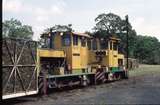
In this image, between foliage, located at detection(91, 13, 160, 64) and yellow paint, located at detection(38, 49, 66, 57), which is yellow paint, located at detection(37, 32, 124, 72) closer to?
yellow paint, located at detection(38, 49, 66, 57)

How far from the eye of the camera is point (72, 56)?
22.5m

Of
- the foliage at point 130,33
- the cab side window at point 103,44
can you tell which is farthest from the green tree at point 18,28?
the cab side window at point 103,44

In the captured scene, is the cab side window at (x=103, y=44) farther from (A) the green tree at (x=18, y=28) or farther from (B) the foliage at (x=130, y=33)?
(B) the foliage at (x=130, y=33)

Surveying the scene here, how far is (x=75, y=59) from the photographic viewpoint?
23047 mm

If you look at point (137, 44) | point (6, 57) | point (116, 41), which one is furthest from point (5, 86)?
point (137, 44)

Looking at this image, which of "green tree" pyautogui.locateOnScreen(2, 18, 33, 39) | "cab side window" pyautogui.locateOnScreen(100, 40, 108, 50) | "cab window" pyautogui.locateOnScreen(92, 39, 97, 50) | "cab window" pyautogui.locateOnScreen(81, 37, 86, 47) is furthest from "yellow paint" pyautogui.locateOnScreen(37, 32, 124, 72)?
"green tree" pyautogui.locateOnScreen(2, 18, 33, 39)

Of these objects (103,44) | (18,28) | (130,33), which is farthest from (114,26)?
(103,44)

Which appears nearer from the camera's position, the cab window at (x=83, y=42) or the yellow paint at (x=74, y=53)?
the yellow paint at (x=74, y=53)

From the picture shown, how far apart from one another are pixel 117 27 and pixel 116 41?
68.6 m

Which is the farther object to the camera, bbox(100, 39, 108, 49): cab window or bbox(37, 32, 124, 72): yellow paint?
bbox(100, 39, 108, 49): cab window

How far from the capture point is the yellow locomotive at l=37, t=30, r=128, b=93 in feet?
66.8

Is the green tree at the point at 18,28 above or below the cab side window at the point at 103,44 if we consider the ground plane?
above

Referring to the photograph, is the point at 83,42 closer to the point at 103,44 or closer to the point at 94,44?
the point at 94,44

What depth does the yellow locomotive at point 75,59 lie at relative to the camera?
2035 cm
